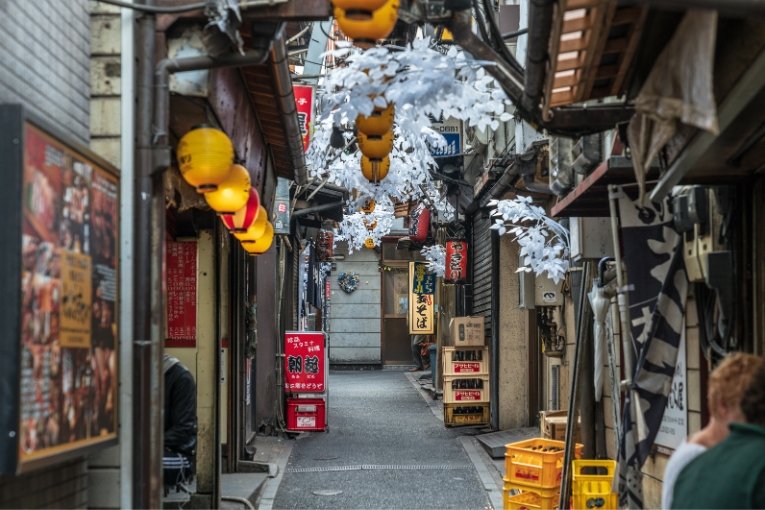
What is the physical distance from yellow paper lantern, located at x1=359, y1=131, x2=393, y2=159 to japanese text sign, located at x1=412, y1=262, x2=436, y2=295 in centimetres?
2395

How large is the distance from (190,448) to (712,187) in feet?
17.5

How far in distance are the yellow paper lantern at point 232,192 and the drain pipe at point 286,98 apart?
3.37 ft

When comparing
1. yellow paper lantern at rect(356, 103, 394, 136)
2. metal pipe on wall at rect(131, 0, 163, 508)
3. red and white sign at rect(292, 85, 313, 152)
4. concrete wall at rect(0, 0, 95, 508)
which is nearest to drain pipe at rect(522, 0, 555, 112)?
yellow paper lantern at rect(356, 103, 394, 136)

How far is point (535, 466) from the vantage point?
10.9m

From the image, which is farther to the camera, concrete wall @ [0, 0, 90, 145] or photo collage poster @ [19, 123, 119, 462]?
concrete wall @ [0, 0, 90, 145]

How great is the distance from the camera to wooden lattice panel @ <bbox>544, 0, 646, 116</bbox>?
212 inches

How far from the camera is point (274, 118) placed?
1124 centimetres

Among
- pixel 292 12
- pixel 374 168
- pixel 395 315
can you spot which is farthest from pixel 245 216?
pixel 395 315

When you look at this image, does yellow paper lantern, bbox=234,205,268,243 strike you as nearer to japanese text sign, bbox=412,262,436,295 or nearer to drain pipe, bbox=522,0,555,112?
drain pipe, bbox=522,0,555,112

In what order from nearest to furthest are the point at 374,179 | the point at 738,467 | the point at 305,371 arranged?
the point at 738,467 < the point at 374,179 < the point at 305,371

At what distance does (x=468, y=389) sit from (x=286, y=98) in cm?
1236

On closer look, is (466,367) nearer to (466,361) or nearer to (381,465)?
(466,361)

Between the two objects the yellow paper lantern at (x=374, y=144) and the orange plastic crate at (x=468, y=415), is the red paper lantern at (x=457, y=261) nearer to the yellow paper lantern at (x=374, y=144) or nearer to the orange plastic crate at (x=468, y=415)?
the orange plastic crate at (x=468, y=415)

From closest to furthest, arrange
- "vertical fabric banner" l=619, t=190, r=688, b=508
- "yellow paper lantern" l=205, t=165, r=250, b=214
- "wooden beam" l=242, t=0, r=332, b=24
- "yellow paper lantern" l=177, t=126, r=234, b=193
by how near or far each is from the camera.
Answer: "wooden beam" l=242, t=0, r=332, b=24, "yellow paper lantern" l=177, t=126, r=234, b=193, "vertical fabric banner" l=619, t=190, r=688, b=508, "yellow paper lantern" l=205, t=165, r=250, b=214
